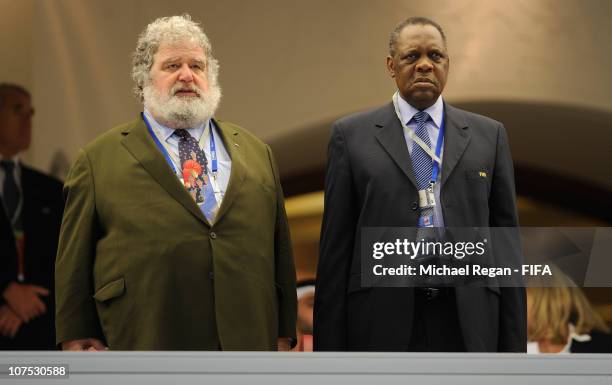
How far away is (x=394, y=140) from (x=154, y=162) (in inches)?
23.7

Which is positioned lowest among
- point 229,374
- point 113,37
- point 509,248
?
point 229,374

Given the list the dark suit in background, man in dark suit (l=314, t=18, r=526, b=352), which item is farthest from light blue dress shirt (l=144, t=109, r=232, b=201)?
the dark suit in background

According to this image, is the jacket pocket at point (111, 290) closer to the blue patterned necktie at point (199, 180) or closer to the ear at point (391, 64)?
the blue patterned necktie at point (199, 180)

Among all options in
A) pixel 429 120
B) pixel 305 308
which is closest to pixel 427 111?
pixel 429 120

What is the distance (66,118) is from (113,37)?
33 centimetres

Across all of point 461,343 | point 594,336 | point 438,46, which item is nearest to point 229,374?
point 461,343

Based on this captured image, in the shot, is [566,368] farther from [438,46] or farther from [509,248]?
[438,46]

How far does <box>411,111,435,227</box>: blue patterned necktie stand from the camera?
2602mm

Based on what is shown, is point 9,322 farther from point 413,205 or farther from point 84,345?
point 413,205

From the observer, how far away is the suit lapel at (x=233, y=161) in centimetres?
262

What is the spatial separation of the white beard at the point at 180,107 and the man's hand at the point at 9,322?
3.49 feet

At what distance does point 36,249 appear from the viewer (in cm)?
344

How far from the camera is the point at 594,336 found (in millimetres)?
3574

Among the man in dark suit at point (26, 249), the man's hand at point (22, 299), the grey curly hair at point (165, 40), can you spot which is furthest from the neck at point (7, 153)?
the grey curly hair at point (165, 40)
